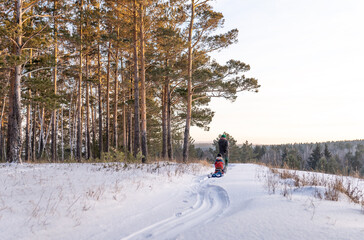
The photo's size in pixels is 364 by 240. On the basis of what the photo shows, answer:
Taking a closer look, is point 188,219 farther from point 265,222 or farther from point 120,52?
point 120,52

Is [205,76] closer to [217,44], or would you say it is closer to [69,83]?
[217,44]

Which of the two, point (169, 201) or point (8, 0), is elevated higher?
point (8, 0)

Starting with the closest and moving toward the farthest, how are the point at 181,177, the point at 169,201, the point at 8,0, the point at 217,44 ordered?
1. the point at 169,201
2. the point at 181,177
3. the point at 8,0
4. the point at 217,44

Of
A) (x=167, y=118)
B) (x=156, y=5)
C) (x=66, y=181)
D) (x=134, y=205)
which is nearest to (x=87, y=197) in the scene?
(x=134, y=205)

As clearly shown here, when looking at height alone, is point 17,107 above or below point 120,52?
below

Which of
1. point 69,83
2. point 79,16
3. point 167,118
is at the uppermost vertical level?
point 79,16

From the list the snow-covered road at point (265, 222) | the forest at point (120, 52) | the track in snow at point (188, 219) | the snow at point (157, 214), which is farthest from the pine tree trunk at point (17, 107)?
the track in snow at point (188, 219)

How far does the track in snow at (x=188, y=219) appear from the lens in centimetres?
300

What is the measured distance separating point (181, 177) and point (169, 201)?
2.91 metres

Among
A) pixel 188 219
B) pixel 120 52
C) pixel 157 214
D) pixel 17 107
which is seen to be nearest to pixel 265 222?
pixel 188 219

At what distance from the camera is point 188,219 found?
11.7 feet

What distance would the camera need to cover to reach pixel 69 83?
23.9m

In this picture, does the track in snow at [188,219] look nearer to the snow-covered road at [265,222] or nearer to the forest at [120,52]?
the snow-covered road at [265,222]

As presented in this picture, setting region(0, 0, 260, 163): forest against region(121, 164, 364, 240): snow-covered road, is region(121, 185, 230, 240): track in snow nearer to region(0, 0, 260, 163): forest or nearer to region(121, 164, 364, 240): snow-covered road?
region(121, 164, 364, 240): snow-covered road
